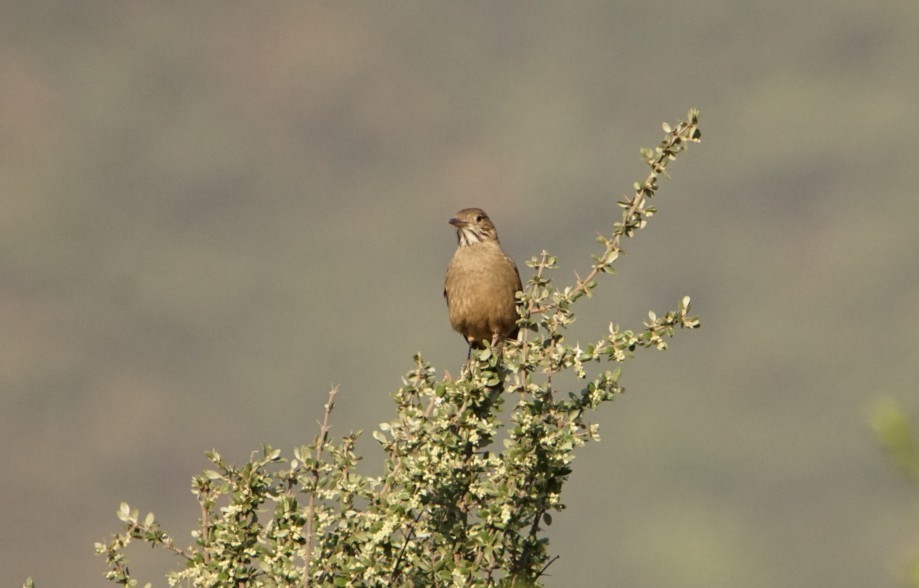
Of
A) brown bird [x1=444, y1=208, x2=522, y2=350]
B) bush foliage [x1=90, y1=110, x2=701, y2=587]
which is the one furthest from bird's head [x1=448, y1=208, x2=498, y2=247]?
bush foliage [x1=90, y1=110, x2=701, y2=587]

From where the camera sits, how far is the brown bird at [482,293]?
30.1 feet

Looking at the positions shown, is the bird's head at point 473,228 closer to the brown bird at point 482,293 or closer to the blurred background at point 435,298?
the brown bird at point 482,293

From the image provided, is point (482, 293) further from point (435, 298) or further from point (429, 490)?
point (435, 298)

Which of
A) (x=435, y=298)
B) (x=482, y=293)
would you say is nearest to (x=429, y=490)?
(x=482, y=293)

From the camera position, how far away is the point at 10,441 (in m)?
145

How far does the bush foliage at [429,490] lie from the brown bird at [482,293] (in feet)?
10.6

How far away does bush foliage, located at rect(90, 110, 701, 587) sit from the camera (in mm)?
4988

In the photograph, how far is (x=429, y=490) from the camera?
529 cm

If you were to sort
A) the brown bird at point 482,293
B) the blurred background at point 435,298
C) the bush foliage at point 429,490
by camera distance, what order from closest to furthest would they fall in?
the bush foliage at point 429,490 < the brown bird at point 482,293 < the blurred background at point 435,298

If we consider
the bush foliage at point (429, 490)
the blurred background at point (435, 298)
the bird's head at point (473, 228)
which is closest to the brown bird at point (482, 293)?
the bird's head at point (473, 228)

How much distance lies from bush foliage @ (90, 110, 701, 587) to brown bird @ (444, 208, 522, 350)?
3245 mm

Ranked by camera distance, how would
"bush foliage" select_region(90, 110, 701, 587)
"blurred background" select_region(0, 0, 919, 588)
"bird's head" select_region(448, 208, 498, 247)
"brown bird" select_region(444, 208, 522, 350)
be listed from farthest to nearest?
"blurred background" select_region(0, 0, 919, 588) → "bird's head" select_region(448, 208, 498, 247) → "brown bird" select_region(444, 208, 522, 350) → "bush foliage" select_region(90, 110, 701, 587)

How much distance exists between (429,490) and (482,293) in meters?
3.97

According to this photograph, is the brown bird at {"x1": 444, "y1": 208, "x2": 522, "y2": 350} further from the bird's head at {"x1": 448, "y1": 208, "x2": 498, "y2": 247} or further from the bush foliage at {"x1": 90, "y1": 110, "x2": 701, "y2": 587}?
the bush foliage at {"x1": 90, "y1": 110, "x2": 701, "y2": 587}
